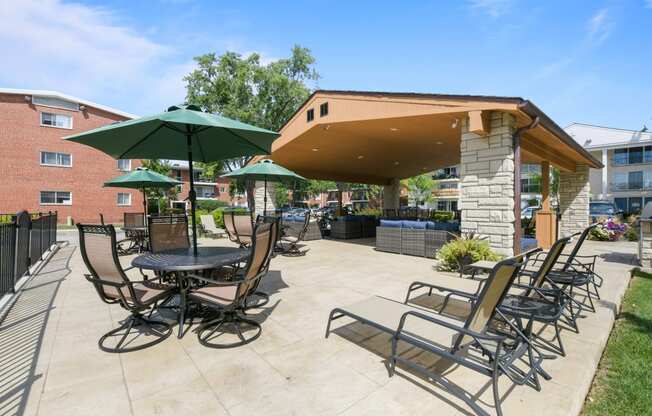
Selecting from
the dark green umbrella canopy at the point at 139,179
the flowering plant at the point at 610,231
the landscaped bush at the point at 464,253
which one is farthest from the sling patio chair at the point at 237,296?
the flowering plant at the point at 610,231

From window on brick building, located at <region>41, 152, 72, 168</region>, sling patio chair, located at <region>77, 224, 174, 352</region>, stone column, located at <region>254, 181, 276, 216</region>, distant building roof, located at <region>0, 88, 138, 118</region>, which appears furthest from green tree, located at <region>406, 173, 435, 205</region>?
sling patio chair, located at <region>77, 224, 174, 352</region>

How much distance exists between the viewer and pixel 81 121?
22.1m

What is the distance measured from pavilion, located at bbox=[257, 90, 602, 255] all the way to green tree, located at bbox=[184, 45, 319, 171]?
11.8 meters

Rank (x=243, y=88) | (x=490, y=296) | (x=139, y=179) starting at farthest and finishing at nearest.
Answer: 1. (x=243, y=88)
2. (x=139, y=179)
3. (x=490, y=296)

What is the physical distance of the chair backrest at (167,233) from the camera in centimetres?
443

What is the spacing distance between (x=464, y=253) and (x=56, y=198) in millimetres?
27182

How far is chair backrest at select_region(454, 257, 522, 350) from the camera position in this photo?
81.9 inches

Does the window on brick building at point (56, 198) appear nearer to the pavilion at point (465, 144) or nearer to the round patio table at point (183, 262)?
the pavilion at point (465, 144)

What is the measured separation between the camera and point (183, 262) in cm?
339

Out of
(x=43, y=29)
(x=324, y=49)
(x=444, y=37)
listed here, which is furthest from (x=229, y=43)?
(x=444, y=37)

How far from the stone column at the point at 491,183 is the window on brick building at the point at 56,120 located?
26839mm

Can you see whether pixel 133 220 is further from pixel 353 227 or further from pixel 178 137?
pixel 353 227

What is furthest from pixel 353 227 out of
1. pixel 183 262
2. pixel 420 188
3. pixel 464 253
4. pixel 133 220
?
pixel 420 188

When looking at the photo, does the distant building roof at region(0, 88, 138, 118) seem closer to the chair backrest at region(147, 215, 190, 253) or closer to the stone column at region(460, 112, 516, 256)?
the chair backrest at region(147, 215, 190, 253)
